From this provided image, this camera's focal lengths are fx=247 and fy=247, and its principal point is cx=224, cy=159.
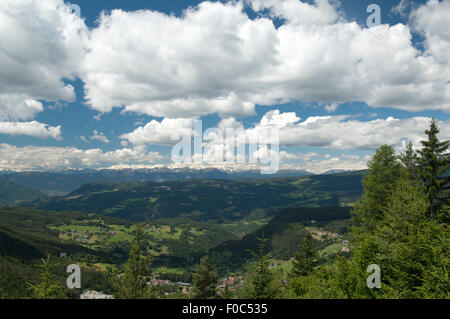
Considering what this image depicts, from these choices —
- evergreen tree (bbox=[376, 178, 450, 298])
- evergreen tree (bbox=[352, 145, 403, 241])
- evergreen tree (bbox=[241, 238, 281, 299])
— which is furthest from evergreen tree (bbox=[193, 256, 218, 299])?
evergreen tree (bbox=[352, 145, 403, 241])

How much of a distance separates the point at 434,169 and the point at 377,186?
8229 mm

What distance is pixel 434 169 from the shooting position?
32812 millimetres

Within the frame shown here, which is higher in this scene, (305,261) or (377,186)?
(377,186)

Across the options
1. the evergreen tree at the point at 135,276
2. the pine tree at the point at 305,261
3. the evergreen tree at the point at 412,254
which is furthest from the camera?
the pine tree at the point at 305,261

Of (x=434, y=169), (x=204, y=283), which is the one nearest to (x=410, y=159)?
(x=434, y=169)

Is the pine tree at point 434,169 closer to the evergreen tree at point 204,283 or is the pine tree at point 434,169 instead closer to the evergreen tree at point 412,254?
the evergreen tree at point 412,254

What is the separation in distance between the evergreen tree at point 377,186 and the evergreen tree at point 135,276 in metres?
31.2

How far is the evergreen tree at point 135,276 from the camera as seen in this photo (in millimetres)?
23688

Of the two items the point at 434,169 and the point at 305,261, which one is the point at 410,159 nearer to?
the point at 434,169

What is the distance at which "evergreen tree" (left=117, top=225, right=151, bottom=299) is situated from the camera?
23688 millimetres

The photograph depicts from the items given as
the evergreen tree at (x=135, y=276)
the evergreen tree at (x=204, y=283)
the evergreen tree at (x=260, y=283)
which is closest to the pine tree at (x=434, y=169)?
the evergreen tree at (x=260, y=283)

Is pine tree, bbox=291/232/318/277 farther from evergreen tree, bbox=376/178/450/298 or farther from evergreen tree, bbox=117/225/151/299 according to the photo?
evergreen tree, bbox=117/225/151/299
